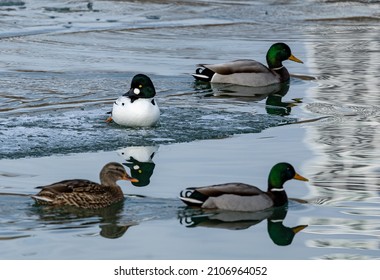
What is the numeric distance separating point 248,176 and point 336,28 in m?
14.5

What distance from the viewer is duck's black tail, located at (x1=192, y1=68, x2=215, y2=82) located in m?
18.9

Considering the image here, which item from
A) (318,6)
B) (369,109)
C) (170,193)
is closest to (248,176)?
(170,193)

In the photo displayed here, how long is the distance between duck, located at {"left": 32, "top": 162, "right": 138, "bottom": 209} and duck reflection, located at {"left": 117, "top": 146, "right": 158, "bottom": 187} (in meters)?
0.74

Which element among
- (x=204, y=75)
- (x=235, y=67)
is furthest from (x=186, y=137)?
(x=235, y=67)

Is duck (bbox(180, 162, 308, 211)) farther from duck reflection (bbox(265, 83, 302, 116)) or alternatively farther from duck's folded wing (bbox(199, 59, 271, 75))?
duck's folded wing (bbox(199, 59, 271, 75))

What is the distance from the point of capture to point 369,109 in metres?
16.4

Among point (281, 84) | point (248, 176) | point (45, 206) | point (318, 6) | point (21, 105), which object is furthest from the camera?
point (318, 6)

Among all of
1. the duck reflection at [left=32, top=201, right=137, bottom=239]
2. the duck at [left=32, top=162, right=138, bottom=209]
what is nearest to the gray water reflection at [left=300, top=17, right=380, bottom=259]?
the duck reflection at [left=32, top=201, right=137, bottom=239]

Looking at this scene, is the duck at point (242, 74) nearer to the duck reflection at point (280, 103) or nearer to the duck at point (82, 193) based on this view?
the duck reflection at point (280, 103)

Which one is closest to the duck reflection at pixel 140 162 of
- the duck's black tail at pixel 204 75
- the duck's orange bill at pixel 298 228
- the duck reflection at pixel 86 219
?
the duck reflection at pixel 86 219

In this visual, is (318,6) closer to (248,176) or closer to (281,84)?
(281,84)

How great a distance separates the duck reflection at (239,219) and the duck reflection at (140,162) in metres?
1.26

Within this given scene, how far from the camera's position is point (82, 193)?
1082 cm

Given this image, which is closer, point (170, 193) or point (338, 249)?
point (338, 249)
